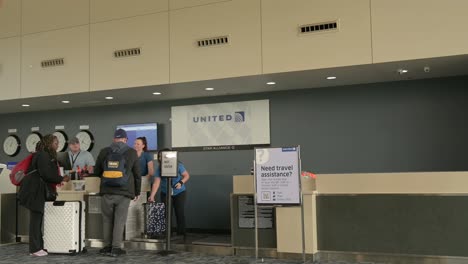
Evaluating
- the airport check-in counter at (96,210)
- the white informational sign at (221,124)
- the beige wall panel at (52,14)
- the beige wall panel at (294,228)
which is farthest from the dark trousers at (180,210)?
the beige wall panel at (52,14)

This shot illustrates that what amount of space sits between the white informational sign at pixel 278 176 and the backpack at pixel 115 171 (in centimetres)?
174

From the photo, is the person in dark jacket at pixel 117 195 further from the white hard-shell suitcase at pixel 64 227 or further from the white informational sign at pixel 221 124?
the white informational sign at pixel 221 124

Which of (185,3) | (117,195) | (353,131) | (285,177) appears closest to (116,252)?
(117,195)

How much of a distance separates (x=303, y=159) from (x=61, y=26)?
4794 mm

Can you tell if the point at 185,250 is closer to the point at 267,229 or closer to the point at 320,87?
the point at 267,229

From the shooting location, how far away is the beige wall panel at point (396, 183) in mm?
5238

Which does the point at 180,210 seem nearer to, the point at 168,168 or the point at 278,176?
the point at 168,168

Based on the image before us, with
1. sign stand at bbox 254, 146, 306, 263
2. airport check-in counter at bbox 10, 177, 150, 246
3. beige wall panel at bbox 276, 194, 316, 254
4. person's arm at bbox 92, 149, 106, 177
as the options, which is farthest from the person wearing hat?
beige wall panel at bbox 276, 194, 316, 254

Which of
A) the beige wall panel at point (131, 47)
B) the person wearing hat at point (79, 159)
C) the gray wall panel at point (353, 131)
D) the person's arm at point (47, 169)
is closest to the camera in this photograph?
the person's arm at point (47, 169)

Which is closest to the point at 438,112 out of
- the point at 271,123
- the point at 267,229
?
the point at 271,123

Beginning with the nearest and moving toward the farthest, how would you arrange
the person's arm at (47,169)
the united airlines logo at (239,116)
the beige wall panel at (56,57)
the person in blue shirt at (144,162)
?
the person's arm at (47,169) → the person in blue shirt at (144,162) → the beige wall panel at (56,57) → the united airlines logo at (239,116)

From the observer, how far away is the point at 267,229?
5.96 metres

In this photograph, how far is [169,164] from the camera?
5984 mm

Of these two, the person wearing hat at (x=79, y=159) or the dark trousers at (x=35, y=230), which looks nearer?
the dark trousers at (x=35, y=230)
